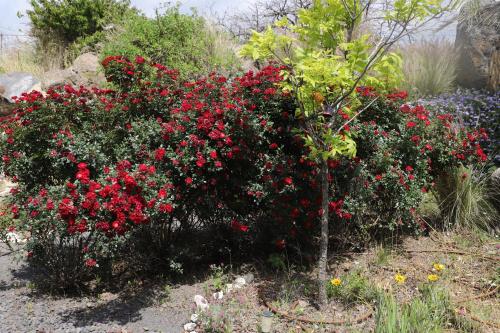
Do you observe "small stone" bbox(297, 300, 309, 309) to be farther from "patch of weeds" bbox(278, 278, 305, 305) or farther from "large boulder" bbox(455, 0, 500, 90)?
"large boulder" bbox(455, 0, 500, 90)

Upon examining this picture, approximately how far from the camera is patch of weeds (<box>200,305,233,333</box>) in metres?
3.18

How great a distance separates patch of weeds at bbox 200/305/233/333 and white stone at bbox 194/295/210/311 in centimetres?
14

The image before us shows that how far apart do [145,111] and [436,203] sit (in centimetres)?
311

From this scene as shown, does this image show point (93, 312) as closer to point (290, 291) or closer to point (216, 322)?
point (216, 322)

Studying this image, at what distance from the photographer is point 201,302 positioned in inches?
140

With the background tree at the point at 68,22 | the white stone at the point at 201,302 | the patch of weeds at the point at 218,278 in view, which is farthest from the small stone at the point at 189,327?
the background tree at the point at 68,22

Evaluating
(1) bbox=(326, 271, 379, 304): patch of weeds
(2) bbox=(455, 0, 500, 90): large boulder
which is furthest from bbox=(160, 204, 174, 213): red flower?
(2) bbox=(455, 0, 500, 90): large boulder

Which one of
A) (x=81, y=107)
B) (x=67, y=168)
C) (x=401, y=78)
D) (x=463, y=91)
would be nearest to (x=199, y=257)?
(x=67, y=168)

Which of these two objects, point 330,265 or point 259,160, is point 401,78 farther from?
point 330,265

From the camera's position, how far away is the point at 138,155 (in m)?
3.84

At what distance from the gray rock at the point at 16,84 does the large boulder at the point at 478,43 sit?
→ 7786 millimetres

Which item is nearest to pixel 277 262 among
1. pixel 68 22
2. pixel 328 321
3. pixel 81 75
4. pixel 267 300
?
pixel 267 300

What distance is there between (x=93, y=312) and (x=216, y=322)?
38.8 inches

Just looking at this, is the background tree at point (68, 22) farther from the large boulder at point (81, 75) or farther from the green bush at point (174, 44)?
the green bush at point (174, 44)
